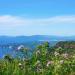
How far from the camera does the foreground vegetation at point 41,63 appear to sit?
7.69 m

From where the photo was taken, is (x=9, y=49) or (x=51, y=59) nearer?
(x=51, y=59)

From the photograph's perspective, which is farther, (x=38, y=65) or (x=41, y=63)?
(x=41, y=63)

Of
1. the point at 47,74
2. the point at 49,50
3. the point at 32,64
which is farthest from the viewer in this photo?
the point at 49,50

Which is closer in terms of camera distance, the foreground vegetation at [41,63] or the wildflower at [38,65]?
the foreground vegetation at [41,63]

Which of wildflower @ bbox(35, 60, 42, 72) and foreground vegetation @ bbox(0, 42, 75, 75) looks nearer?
foreground vegetation @ bbox(0, 42, 75, 75)

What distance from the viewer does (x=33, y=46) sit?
9.05 meters

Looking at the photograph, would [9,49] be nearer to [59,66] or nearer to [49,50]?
[49,50]

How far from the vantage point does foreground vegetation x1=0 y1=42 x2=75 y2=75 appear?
7.69m

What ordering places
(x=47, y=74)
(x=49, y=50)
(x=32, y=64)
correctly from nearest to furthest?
(x=47, y=74), (x=32, y=64), (x=49, y=50)

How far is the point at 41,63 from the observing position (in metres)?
8.20

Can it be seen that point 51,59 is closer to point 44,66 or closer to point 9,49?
point 44,66

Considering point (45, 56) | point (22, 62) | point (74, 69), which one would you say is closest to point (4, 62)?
point (22, 62)

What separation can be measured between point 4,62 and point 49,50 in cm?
117

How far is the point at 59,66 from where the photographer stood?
7883 mm
